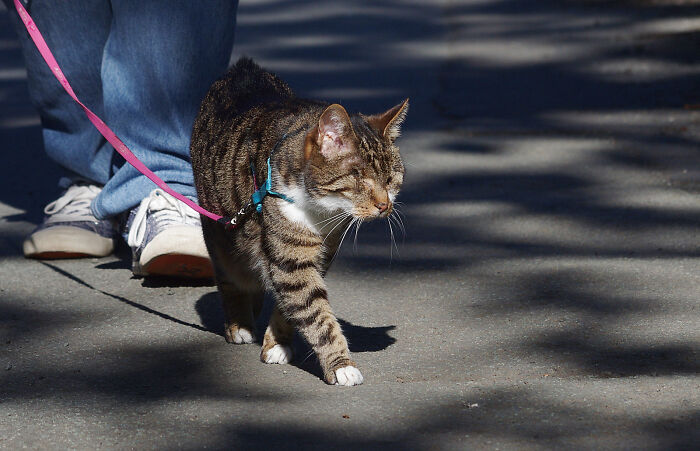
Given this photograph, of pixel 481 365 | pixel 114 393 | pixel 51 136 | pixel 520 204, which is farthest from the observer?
pixel 520 204

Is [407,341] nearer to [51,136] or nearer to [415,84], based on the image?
[51,136]

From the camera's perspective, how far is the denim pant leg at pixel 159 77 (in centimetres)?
363

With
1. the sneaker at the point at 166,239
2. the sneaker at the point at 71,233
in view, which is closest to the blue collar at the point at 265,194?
the sneaker at the point at 166,239

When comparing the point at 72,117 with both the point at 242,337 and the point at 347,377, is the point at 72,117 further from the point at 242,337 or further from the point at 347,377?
the point at 347,377

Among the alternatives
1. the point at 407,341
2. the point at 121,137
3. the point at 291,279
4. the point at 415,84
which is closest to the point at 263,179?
the point at 291,279

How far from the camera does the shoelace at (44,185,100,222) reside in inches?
160

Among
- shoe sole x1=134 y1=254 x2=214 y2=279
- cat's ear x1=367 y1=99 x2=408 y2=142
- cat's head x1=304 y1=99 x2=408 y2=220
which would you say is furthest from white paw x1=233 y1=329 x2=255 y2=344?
cat's ear x1=367 y1=99 x2=408 y2=142

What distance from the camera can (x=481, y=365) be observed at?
2863 millimetres

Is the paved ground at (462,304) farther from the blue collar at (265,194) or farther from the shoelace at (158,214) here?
the blue collar at (265,194)

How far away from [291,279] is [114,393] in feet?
1.90

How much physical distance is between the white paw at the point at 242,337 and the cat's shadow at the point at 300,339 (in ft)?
0.13

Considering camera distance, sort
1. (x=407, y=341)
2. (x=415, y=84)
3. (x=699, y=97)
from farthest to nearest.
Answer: (x=415, y=84), (x=699, y=97), (x=407, y=341)

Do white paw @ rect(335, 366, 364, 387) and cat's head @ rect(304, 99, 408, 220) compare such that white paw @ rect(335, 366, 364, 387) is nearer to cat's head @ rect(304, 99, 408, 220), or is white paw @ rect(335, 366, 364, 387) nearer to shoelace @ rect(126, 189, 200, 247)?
cat's head @ rect(304, 99, 408, 220)

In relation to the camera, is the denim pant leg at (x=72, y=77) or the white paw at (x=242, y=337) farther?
the denim pant leg at (x=72, y=77)
